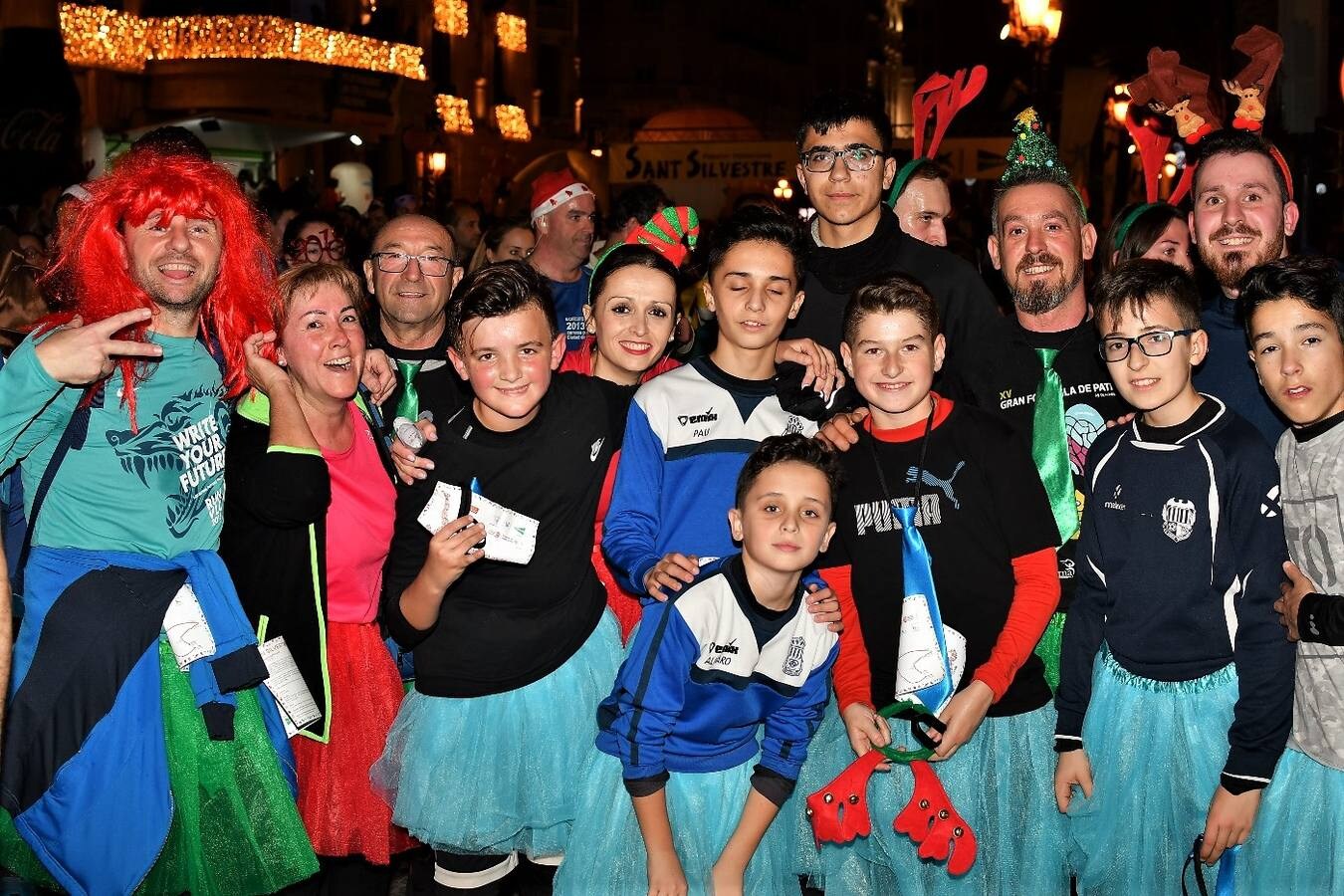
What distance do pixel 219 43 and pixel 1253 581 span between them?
23.3 metres

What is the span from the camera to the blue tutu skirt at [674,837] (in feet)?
11.9

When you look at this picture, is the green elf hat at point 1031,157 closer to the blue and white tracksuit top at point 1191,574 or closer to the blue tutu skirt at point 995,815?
the blue and white tracksuit top at point 1191,574

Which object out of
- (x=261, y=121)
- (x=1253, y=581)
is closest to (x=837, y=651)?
(x=1253, y=581)

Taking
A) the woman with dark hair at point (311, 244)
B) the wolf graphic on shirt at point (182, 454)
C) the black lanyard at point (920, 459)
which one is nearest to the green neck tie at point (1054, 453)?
the black lanyard at point (920, 459)

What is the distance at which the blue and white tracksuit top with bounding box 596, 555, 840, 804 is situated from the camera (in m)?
3.54

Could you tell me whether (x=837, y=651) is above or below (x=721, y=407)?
below

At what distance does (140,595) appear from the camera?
141 inches

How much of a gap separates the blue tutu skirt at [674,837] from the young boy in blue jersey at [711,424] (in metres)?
0.65

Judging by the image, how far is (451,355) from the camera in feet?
13.4

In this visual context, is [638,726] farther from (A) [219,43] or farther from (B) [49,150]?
(A) [219,43]

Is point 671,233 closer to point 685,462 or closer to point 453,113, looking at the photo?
point 685,462

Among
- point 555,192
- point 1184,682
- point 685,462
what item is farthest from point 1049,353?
point 555,192

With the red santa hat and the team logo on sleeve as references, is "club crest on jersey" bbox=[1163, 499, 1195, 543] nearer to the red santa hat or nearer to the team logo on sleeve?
the team logo on sleeve

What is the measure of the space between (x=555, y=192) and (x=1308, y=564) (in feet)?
16.8
